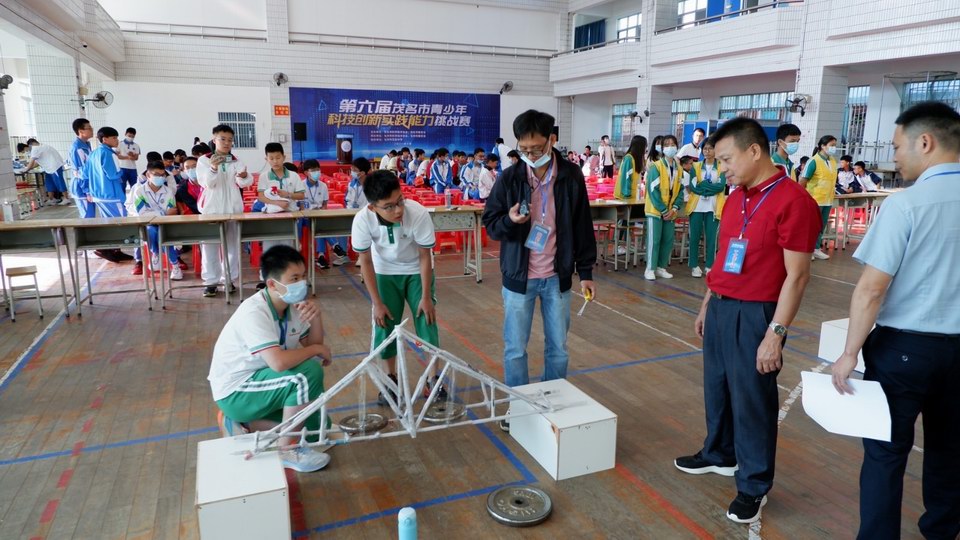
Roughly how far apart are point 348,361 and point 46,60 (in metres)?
11.4

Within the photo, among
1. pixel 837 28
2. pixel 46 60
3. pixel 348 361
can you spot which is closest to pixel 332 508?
pixel 348 361

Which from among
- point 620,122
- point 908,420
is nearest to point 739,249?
point 908,420

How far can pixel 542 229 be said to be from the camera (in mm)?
2887

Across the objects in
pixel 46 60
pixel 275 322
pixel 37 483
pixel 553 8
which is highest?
pixel 553 8

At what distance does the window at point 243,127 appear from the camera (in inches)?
611

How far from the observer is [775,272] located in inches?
87.2

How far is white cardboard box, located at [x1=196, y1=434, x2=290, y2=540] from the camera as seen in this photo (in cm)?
212

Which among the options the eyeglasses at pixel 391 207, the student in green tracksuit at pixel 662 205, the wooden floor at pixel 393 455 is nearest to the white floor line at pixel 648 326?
the wooden floor at pixel 393 455

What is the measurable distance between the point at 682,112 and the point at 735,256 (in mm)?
15916

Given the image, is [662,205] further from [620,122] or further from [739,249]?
[620,122]

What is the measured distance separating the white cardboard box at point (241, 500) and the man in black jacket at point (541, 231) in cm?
136

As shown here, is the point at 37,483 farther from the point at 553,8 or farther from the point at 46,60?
the point at 553,8

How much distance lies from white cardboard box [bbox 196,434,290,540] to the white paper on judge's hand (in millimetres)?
1920

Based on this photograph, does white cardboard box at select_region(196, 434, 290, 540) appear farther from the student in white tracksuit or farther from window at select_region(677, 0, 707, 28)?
window at select_region(677, 0, 707, 28)
